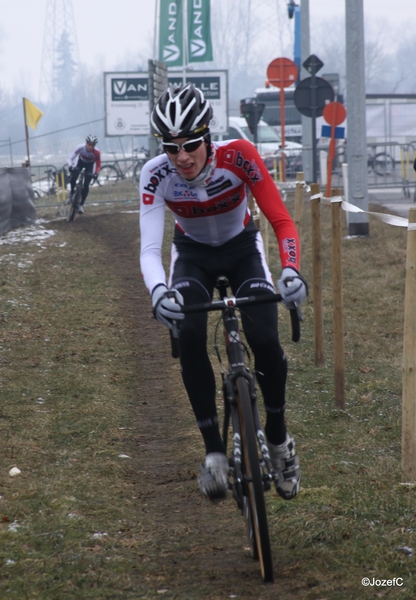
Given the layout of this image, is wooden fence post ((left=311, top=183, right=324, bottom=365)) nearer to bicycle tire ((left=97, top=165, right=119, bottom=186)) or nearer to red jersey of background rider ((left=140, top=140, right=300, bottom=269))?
red jersey of background rider ((left=140, top=140, right=300, bottom=269))

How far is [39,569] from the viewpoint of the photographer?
3707 mm

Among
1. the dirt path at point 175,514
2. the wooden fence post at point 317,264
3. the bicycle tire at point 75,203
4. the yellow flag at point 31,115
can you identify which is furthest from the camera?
the yellow flag at point 31,115

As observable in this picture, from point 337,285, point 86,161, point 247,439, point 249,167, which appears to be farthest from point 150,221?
point 86,161

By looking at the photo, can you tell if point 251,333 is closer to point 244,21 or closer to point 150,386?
point 150,386

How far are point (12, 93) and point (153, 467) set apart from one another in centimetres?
17215

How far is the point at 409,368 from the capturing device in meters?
4.51

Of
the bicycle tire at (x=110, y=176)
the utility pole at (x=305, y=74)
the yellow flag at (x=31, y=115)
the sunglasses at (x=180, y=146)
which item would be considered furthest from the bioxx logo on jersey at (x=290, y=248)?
the bicycle tire at (x=110, y=176)

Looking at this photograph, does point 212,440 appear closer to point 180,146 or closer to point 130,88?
point 180,146

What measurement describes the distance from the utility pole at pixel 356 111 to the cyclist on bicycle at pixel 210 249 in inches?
439

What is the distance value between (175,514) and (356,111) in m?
11.7

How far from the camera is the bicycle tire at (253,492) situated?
134 inches

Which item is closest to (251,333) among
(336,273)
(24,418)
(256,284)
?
(256,284)

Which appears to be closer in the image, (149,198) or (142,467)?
(149,198)

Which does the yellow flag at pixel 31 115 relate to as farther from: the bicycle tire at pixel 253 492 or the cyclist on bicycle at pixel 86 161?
the bicycle tire at pixel 253 492
